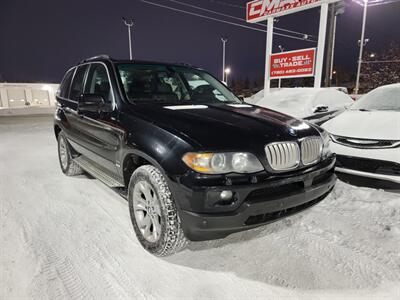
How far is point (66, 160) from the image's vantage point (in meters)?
4.68

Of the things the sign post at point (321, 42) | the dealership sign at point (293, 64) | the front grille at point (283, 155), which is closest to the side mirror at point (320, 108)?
the front grille at point (283, 155)

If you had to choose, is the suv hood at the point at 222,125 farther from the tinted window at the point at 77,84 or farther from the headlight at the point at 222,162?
the tinted window at the point at 77,84

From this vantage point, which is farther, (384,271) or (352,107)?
(352,107)

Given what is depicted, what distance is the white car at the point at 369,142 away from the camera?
12.5 feet

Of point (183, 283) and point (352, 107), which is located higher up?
point (352, 107)

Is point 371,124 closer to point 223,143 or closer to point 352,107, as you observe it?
point 352,107

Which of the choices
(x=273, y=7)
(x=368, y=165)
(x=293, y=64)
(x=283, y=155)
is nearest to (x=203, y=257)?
(x=283, y=155)

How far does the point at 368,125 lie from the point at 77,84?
14.3 ft

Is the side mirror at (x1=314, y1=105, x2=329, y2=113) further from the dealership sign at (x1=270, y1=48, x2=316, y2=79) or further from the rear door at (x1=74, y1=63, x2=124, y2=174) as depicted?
the dealership sign at (x1=270, y1=48, x2=316, y2=79)

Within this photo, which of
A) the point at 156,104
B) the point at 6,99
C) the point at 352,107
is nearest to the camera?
the point at 156,104

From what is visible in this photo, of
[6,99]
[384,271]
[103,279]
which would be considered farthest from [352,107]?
[6,99]

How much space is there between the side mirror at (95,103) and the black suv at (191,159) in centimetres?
1

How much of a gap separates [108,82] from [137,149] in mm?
1098

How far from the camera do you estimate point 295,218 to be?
3.16 m
